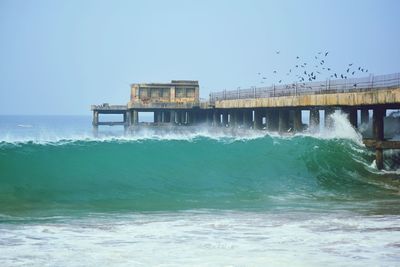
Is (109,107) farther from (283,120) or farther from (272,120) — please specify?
(283,120)

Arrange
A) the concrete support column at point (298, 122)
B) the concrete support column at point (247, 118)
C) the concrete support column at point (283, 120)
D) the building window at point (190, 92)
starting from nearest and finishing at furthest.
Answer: the concrete support column at point (298, 122), the concrete support column at point (283, 120), the concrete support column at point (247, 118), the building window at point (190, 92)

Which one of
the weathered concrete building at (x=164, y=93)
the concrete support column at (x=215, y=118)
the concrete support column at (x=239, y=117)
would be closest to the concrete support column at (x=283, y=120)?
the concrete support column at (x=239, y=117)

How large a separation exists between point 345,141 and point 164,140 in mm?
8296

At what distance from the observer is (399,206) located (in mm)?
20891

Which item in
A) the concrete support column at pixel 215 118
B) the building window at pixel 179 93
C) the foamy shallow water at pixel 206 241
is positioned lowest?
the foamy shallow water at pixel 206 241

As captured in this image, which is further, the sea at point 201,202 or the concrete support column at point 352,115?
the concrete support column at point 352,115

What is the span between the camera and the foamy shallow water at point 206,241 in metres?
13.4

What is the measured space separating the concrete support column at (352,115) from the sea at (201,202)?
0.78ft

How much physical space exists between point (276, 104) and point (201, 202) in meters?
19.6

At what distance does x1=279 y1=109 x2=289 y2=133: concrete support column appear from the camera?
141 ft

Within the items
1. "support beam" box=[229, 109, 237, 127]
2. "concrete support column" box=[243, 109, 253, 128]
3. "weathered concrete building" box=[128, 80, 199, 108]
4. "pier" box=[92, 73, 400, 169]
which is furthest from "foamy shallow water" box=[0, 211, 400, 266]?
"weathered concrete building" box=[128, 80, 199, 108]

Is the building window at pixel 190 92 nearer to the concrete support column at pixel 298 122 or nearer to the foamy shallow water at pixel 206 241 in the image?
the concrete support column at pixel 298 122

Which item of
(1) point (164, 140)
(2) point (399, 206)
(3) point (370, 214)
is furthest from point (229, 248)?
(1) point (164, 140)

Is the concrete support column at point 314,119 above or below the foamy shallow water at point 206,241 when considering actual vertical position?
above
